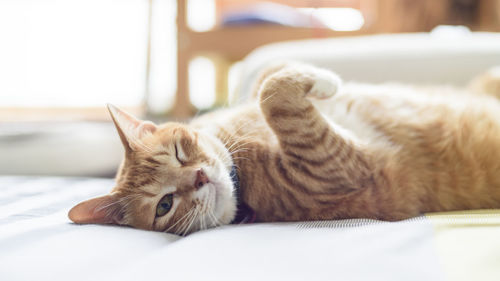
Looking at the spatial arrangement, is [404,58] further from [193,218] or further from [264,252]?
[264,252]

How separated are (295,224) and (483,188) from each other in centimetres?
66

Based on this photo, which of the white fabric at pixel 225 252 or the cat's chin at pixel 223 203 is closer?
the white fabric at pixel 225 252

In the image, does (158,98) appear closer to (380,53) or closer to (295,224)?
(380,53)

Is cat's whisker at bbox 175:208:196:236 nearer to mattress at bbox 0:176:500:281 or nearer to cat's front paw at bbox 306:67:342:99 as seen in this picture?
mattress at bbox 0:176:500:281

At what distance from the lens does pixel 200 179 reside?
119 cm

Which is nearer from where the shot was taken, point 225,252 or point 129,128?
point 225,252

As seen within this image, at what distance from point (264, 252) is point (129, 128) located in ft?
2.32

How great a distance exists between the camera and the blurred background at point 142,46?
130 inches

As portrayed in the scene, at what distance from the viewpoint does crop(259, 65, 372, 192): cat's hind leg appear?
3.88 ft

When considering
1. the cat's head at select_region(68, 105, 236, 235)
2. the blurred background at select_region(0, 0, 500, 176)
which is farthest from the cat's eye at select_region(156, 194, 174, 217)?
the blurred background at select_region(0, 0, 500, 176)

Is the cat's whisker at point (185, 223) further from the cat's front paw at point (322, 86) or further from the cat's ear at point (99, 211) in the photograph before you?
the cat's front paw at point (322, 86)

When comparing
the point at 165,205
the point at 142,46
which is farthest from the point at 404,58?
the point at 142,46

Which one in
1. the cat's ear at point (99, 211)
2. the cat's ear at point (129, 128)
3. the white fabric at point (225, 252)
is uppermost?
the cat's ear at point (129, 128)

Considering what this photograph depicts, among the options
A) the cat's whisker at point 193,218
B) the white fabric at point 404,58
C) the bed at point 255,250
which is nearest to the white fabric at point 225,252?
the bed at point 255,250
